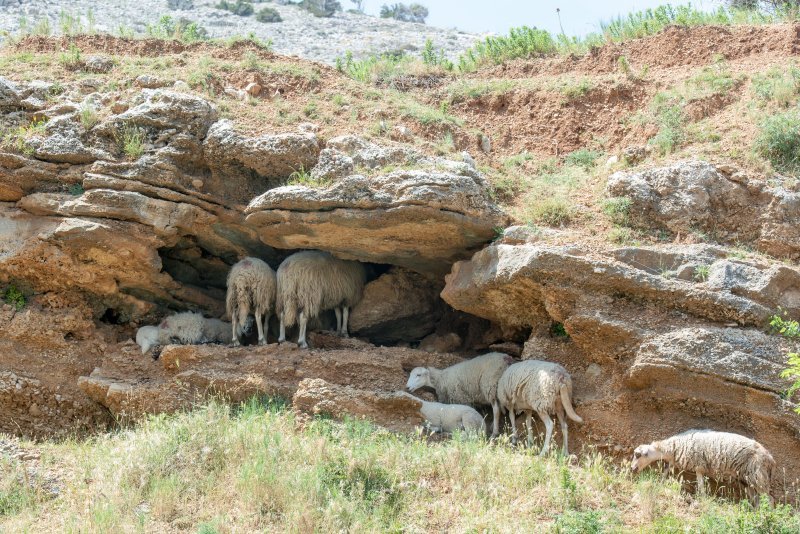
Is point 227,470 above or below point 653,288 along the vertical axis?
below

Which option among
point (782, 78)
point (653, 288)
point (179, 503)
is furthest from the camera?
point (782, 78)

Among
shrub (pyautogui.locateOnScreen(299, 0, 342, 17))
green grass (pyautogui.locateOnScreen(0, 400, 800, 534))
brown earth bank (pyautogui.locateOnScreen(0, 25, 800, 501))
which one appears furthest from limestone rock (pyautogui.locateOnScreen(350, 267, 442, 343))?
shrub (pyautogui.locateOnScreen(299, 0, 342, 17))

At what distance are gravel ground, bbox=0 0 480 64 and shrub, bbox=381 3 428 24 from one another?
17.1ft

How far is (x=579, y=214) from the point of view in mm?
12125

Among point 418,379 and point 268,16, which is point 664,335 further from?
point 268,16

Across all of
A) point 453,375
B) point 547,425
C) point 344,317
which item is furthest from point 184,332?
point 547,425

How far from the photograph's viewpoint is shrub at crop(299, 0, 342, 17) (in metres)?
34.1

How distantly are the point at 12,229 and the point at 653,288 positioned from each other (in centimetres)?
894

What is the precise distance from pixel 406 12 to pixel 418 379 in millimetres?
31044

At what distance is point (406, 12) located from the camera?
40.1 m

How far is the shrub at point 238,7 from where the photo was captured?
33.7 m

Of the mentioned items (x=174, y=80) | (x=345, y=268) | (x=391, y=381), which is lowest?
(x=391, y=381)

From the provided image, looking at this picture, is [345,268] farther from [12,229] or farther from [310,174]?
[12,229]

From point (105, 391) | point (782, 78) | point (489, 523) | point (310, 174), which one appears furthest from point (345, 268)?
point (782, 78)
